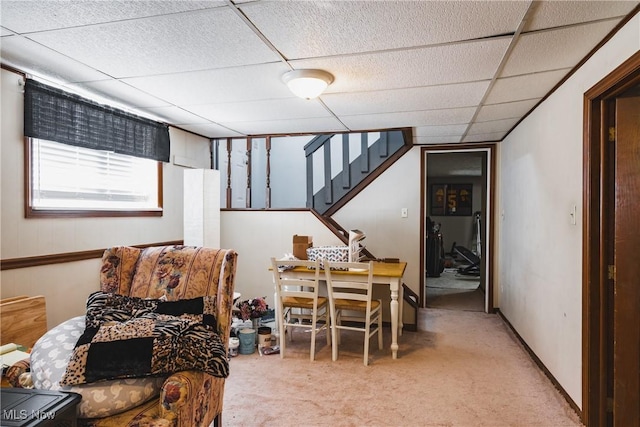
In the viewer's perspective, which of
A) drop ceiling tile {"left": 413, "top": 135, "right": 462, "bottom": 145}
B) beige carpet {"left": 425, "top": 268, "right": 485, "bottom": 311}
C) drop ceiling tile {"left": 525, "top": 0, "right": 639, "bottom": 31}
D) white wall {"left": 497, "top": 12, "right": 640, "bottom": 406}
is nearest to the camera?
drop ceiling tile {"left": 525, "top": 0, "right": 639, "bottom": 31}

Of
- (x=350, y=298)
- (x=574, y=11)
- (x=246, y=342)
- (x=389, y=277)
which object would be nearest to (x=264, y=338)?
(x=246, y=342)

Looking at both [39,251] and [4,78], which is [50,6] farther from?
[39,251]

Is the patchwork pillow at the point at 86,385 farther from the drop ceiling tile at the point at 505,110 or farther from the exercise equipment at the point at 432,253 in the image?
the exercise equipment at the point at 432,253

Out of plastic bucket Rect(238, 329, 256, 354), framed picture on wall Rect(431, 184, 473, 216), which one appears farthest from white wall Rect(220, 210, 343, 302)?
framed picture on wall Rect(431, 184, 473, 216)

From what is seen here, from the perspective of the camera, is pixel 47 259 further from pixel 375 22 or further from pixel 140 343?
pixel 375 22

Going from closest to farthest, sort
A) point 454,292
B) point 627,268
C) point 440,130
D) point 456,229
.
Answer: point 627,268
point 440,130
point 454,292
point 456,229

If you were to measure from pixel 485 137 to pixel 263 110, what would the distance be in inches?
108

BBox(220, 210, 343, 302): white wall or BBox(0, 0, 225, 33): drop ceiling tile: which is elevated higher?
BBox(0, 0, 225, 33): drop ceiling tile

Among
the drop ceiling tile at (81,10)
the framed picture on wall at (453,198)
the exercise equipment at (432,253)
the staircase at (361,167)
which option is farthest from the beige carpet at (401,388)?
the framed picture on wall at (453,198)

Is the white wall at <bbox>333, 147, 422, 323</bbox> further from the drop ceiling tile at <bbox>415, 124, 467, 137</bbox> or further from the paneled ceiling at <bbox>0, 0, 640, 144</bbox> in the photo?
the paneled ceiling at <bbox>0, 0, 640, 144</bbox>

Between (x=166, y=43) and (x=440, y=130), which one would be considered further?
(x=440, y=130)

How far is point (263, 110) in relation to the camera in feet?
11.2

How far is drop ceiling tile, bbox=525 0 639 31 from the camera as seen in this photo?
160cm

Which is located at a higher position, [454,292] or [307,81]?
[307,81]
